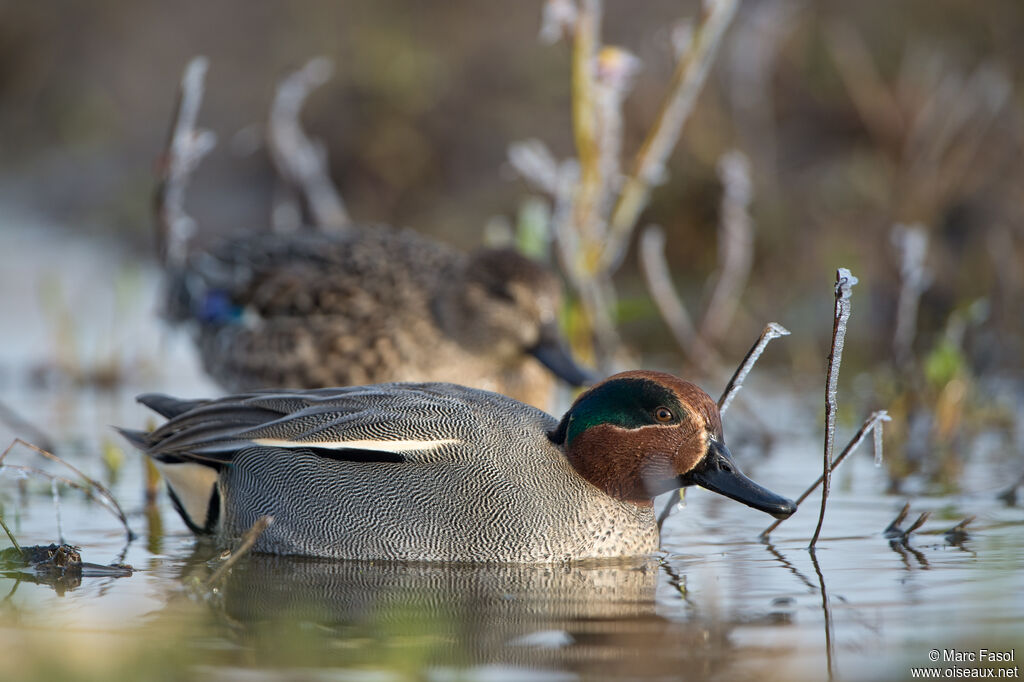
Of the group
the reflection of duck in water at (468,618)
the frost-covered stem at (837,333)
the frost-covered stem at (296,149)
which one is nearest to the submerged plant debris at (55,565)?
the reflection of duck in water at (468,618)

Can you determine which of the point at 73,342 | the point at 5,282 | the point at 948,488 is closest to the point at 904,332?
the point at 948,488

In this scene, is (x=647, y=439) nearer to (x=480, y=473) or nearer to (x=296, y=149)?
(x=480, y=473)

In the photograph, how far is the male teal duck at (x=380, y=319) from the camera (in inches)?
255

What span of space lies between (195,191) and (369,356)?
782 cm

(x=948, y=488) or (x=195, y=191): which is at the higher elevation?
(x=195, y=191)

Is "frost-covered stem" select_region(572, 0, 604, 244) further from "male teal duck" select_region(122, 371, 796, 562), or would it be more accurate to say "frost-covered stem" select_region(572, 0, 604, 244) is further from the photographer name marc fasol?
the photographer name marc fasol

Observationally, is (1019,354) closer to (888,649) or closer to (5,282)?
(888,649)

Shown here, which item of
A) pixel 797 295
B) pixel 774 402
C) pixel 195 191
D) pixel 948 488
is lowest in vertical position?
pixel 948 488

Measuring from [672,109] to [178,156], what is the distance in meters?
2.03

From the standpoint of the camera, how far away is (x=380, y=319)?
6531 mm

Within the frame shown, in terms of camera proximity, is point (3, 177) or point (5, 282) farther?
point (3, 177)

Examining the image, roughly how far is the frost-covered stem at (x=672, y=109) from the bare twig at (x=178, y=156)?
178 centimetres

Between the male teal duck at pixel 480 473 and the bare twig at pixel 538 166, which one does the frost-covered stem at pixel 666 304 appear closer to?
the bare twig at pixel 538 166

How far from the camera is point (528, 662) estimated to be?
3162 millimetres
